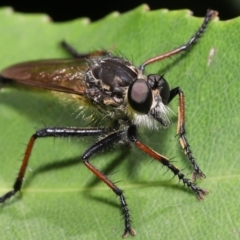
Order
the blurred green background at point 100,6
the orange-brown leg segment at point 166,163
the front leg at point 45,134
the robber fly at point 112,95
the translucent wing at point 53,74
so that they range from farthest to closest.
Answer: the blurred green background at point 100,6
the translucent wing at point 53,74
the front leg at point 45,134
the robber fly at point 112,95
the orange-brown leg segment at point 166,163

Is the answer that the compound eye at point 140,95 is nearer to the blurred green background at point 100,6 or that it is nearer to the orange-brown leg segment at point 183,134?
the orange-brown leg segment at point 183,134

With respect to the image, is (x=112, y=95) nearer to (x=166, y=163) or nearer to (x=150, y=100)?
(x=150, y=100)

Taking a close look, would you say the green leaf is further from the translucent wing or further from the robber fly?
the translucent wing

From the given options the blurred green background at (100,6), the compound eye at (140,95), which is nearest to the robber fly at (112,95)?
the compound eye at (140,95)

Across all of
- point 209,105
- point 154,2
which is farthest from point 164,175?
point 154,2

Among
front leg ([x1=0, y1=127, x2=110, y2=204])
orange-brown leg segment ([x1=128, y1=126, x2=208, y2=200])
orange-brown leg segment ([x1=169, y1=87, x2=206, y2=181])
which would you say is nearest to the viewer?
orange-brown leg segment ([x1=128, y1=126, x2=208, y2=200])

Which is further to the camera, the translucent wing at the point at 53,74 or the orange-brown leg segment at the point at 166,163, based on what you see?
the translucent wing at the point at 53,74

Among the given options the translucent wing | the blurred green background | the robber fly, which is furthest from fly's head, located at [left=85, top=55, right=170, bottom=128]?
the blurred green background
